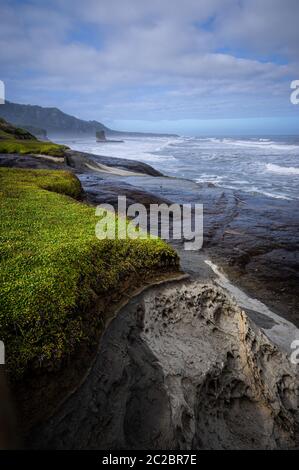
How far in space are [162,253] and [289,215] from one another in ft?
39.1

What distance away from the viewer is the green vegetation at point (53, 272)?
12.0 ft

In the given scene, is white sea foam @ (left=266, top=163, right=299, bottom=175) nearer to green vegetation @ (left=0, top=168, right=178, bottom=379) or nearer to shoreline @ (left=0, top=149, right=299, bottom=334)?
shoreline @ (left=0, top=149, right=299, bottom=334)

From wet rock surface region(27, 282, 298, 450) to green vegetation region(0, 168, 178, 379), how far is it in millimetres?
594

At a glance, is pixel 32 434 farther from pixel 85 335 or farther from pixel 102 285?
pixel 102 285

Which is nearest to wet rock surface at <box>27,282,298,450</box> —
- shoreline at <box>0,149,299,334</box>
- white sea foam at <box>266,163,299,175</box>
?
shoreline at <box>0,149,299,334</box>

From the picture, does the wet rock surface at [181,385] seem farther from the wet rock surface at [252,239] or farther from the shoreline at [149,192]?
the wet rock surface at [252,239]

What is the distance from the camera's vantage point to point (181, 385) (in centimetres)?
445

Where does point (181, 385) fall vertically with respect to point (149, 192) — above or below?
below

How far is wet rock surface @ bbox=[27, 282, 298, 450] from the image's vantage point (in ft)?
12.3

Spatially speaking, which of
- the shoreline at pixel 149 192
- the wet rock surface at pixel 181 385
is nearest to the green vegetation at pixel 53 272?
the wet rock surface at pixel 181 385

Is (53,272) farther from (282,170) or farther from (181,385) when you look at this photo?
(282,170)

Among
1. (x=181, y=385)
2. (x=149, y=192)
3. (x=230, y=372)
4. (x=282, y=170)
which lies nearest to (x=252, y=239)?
(x=149, y=192)

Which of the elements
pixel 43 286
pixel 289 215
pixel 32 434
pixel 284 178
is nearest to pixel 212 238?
pixel 289 215

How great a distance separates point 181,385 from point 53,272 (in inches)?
94.7
